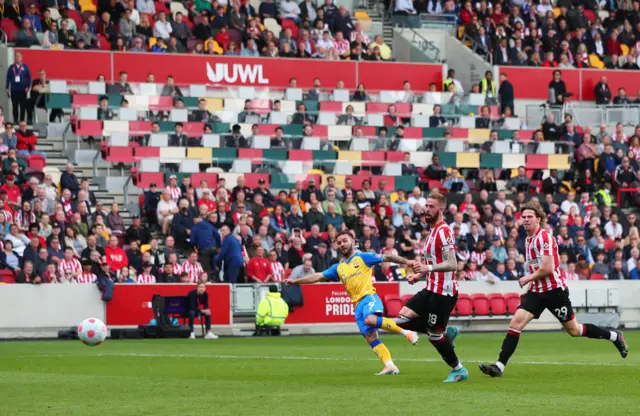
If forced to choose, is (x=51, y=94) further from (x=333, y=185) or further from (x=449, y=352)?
(x=449, y=352)

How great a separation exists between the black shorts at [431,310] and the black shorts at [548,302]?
1.15m

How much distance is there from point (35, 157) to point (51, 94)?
3.74 meters

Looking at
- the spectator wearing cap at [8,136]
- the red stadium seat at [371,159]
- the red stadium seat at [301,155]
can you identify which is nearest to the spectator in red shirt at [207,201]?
the red stadium seat at [301,155]

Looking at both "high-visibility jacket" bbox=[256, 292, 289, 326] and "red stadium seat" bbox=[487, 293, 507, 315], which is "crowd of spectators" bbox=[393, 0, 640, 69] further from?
"high-visibility jacket" bbox=[256, 292, 289, 326]

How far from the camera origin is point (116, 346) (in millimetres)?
22688

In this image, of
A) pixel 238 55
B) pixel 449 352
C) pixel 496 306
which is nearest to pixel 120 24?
pixel 238 55

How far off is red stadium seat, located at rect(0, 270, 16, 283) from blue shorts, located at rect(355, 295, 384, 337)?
13.0 metres

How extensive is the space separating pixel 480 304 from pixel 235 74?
12.9 m

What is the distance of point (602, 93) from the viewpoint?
138 feet

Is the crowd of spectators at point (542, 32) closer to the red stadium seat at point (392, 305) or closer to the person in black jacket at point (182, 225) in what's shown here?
the red stadium seat at point (392, 305)

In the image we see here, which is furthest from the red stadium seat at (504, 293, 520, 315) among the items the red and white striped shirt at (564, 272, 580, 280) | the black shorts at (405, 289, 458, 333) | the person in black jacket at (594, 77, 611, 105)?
the black shorts at (405, 289, 458, 333)

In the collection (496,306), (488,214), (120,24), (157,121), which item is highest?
(120,24)

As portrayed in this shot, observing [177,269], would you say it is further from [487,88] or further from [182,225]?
[487,88]

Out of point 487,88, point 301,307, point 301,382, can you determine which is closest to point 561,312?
point 301,382
